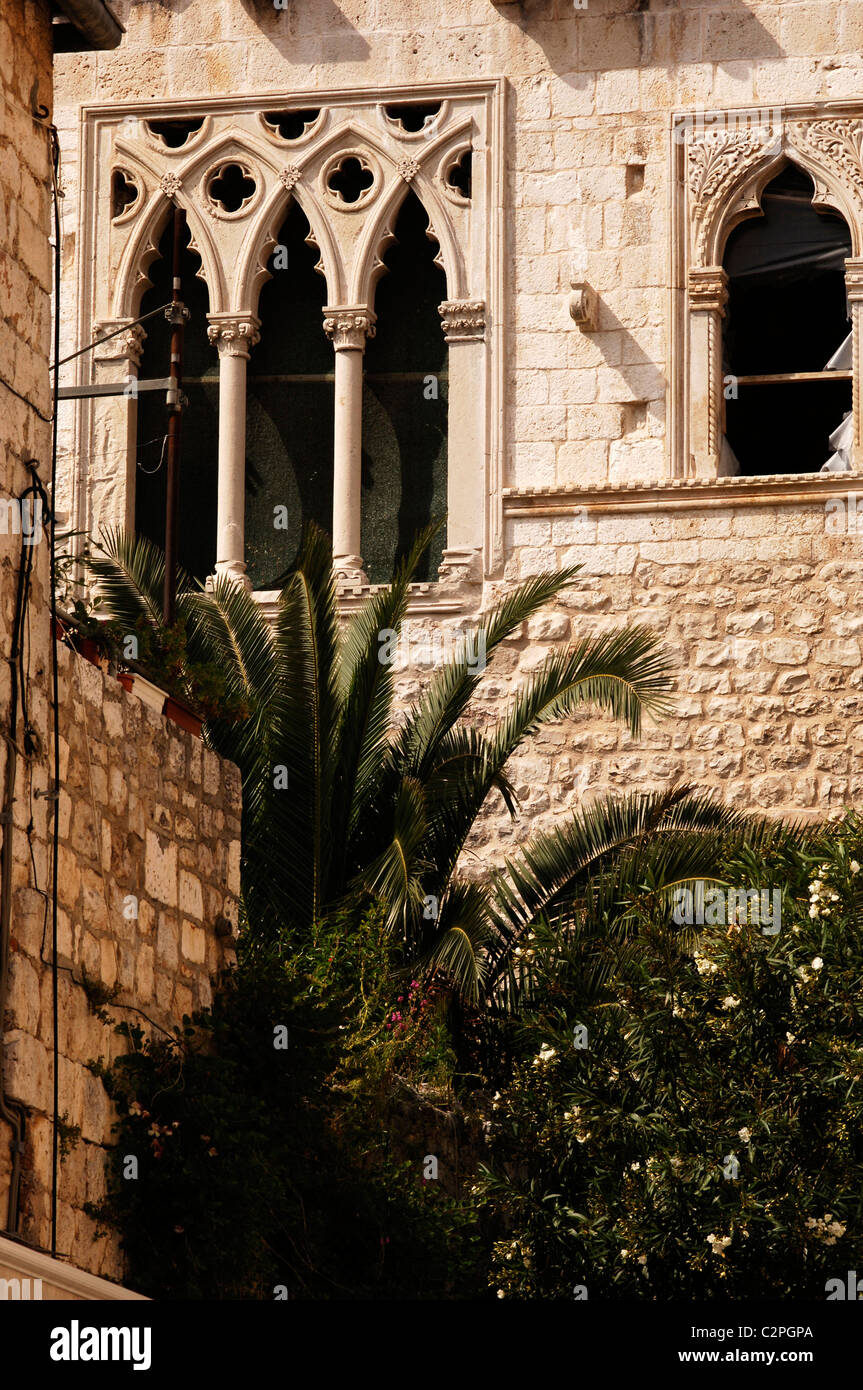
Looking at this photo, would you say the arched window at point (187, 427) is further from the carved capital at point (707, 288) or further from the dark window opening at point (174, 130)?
the carved capital at point (707, 288)

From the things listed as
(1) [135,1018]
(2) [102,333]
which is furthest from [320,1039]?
(2) [102,333]

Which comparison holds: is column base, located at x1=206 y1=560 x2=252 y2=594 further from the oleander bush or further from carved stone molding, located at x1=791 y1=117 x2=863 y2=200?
the oleander bush

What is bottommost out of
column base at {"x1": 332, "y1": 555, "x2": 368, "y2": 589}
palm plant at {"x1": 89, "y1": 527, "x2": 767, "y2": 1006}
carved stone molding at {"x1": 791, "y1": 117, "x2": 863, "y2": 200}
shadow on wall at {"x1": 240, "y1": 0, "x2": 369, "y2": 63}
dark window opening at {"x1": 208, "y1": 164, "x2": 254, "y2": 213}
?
palm plant at {"x1": 89, "y1": 527, "x2": 767, "y2": 1006}

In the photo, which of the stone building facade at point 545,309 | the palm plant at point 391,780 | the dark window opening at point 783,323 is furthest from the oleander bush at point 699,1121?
the dark window opening at point 783,323

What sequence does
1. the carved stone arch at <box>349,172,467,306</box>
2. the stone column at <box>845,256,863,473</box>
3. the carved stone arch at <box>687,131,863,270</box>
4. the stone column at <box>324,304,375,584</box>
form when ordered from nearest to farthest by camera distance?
the stone column at <box>845,256,863,473</box> → the carved stone arch at <box>687,131,863,270</box> → the stone column at <box>324,304,375,584</box> → the carved stone arch at <box>349,172,467,306</box>

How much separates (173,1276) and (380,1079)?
8.96 feet

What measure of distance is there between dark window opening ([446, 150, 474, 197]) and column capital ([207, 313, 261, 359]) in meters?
1.67

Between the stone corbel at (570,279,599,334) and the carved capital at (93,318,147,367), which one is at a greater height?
the carved capital at (93,318,147,367)

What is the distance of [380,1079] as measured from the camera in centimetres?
1238

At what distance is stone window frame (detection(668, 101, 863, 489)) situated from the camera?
59.0ft

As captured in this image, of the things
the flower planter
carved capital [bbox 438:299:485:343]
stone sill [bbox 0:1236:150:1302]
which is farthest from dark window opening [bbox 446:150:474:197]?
stone sill [bbox 0:1236:150:1302]

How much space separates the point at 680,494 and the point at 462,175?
2943 millimetres

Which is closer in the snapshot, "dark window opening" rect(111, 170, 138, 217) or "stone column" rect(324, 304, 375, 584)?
"stone column" rect(324, 304, 375, 584)

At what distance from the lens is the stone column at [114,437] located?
18.8 m
